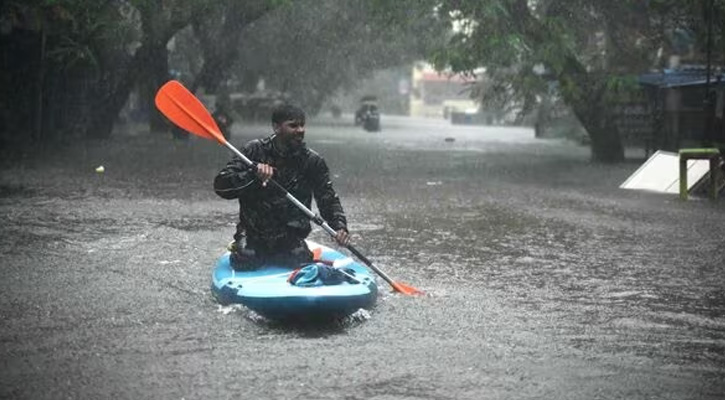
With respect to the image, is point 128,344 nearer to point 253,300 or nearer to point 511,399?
point 253,300

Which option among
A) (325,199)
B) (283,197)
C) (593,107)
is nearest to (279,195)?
(283,197)

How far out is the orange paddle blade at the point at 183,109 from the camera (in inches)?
287

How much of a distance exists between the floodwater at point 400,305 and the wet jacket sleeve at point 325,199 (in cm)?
74

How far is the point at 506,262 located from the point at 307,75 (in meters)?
32.9

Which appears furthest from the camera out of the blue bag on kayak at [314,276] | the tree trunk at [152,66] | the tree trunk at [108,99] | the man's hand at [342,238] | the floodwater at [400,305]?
the tree trunk at [108,99]

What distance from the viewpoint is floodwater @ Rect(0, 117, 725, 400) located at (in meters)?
4.54

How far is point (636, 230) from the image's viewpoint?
10289 millimetres

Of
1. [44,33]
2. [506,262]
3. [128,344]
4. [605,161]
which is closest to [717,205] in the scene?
[506,262]

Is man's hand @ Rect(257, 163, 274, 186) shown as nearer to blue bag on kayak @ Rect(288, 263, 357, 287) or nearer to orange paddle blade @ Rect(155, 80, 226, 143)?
blue bag on kayak @ Rect(288, 263, 357, 287)

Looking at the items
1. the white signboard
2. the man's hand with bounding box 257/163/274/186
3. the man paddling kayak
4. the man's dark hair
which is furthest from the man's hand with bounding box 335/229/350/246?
the white signboard

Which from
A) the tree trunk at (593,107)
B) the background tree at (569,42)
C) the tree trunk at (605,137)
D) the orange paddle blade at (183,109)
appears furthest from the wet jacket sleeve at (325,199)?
the tree trunk at (605,137)

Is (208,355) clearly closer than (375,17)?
Yes

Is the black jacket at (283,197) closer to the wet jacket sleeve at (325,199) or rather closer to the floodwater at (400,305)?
the wet jacket sleeve at (325,199)

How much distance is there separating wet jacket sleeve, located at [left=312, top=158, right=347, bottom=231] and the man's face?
269 millimetres
